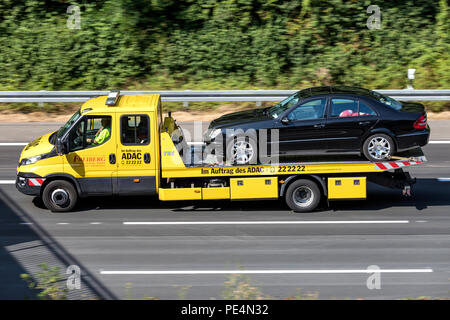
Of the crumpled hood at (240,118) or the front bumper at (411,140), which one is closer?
the front bumper at (411,140)

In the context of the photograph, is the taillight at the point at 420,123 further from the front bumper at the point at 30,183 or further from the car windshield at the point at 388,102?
the front bumper at the point at 30,183

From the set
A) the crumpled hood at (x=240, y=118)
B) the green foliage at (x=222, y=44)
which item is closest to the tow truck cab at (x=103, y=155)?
the crumpled hood at (x=240, y=118)

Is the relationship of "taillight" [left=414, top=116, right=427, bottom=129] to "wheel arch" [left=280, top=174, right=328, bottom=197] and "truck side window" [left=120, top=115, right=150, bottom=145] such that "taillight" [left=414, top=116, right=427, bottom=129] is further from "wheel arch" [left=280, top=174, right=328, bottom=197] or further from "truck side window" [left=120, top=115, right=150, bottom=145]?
"truck side window" [left=120, top=115, right=150, bottom=145]

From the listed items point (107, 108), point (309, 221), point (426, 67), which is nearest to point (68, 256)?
point (107, 108)

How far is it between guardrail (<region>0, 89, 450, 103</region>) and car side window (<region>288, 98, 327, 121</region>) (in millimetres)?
7093

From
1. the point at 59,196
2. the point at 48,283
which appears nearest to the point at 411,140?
the point at 59,196

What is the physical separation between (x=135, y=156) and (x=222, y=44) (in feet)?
37.4

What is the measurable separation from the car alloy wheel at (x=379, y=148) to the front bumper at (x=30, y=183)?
630 centimetres

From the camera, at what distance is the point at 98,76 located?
2202 cm

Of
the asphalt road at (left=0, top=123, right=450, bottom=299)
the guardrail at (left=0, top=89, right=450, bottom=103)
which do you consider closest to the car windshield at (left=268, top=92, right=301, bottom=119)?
the asphalt road at (left=0, top=123, right=450, bottom=299)

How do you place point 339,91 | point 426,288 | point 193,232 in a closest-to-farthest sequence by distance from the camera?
point 426,288 < point 193,232 < point 339,91

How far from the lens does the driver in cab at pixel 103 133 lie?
1172cm

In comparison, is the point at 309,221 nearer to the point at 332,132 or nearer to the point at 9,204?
the point at 332,132

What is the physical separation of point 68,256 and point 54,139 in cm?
293
